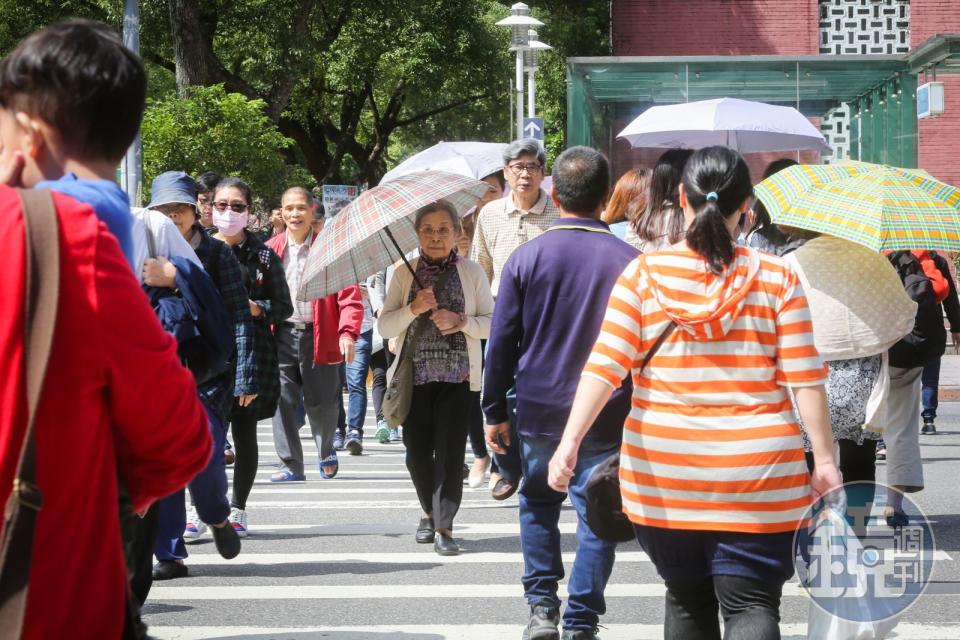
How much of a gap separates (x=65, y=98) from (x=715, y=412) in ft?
6.75

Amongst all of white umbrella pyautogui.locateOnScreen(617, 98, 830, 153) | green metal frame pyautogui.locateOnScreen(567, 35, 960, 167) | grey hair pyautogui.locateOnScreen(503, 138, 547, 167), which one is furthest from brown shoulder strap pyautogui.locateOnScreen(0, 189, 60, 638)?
green metal frame pyautogui.locateOnScreen(567, 35, 960, 167)

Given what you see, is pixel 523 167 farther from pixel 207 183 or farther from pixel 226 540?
pixel 226 540

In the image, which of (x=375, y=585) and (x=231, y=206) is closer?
(x=375, y=585)

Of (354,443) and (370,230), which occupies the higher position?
(370,230)

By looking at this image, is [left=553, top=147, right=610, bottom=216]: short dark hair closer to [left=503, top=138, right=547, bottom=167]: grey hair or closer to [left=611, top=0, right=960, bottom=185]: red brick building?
[left=503, top=138, right=547, bottom=167]: grey hair

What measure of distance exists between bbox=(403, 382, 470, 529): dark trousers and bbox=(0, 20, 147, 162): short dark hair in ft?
15.9

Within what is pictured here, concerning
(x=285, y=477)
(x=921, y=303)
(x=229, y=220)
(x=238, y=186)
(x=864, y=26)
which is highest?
(x=864, y=26)

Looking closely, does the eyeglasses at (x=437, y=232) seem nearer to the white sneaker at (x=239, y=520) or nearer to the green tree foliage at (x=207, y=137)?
the white sneaker at (x=239, y=520)

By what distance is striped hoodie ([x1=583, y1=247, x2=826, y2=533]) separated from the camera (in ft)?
12.1

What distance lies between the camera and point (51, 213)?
2080mm

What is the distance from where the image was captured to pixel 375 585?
6449mm

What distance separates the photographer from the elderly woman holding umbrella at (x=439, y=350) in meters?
7.12

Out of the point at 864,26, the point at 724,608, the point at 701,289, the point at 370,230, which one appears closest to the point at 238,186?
the point at 370,230

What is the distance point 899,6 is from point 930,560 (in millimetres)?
23447
